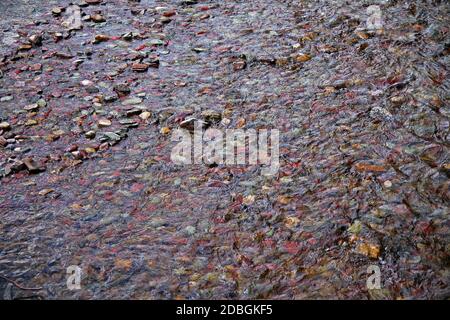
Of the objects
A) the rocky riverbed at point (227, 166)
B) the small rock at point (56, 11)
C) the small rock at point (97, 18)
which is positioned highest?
the small rock at point (56, 11)

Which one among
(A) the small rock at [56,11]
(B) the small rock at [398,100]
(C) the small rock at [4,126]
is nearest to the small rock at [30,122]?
(C) the small rock at [4,126]

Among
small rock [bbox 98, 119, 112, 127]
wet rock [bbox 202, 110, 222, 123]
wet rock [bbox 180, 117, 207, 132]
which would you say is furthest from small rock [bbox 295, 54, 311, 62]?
small rock [bbox 98, 119, 112, 127]

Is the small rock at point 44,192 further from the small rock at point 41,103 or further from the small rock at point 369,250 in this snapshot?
the small rock at point 369,250

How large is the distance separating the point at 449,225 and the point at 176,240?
6.09 ft

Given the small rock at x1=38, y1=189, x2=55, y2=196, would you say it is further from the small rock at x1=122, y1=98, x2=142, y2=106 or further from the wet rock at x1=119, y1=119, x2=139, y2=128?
the small rock at x1=122, y1=98, x2=142, y2=106

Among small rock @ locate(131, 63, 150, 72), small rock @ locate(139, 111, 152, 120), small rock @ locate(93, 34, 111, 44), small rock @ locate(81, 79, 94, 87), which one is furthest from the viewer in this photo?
small rock @ locate(93, 34, 111, 44)

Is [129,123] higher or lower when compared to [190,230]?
higher

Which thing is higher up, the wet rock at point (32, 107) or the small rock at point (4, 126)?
the wet rock at point (32, 107)

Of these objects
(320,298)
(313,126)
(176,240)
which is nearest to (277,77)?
(313,126)

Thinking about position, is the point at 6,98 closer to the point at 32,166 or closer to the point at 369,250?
the point at 32,166

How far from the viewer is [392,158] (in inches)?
157

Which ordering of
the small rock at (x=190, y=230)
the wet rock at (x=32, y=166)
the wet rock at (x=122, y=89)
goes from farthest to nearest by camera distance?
1. the wet rock at (x=122, y=89)
2. the wet rock at (x=32, y=166)
3. the small rock at (x=190, y=230)

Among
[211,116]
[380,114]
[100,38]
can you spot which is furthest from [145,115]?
[380,114]
